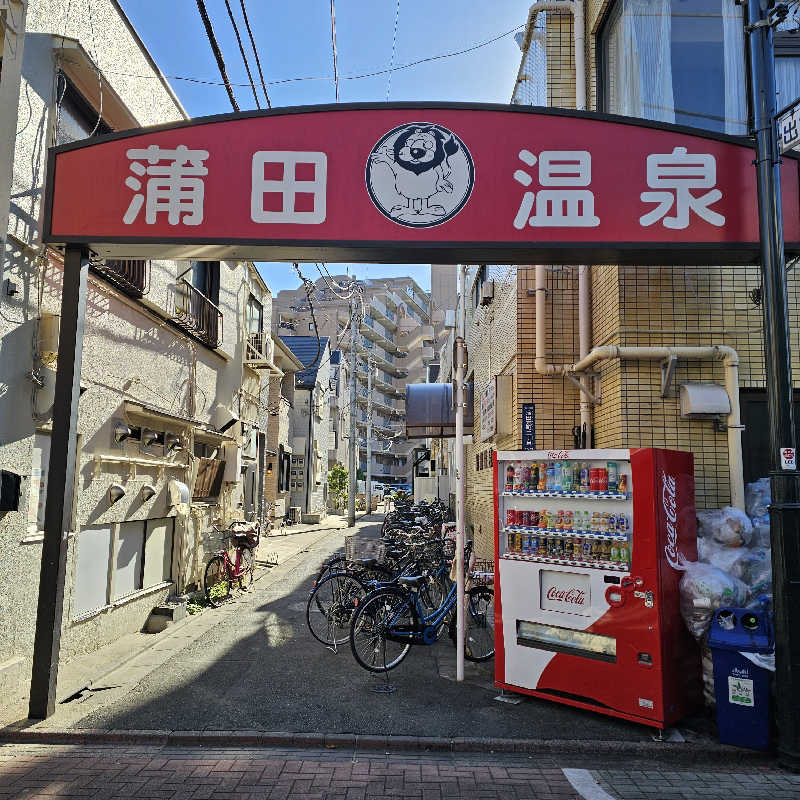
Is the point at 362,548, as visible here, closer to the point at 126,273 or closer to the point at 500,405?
the point at 500,405

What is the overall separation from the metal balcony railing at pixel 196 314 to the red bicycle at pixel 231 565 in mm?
3548

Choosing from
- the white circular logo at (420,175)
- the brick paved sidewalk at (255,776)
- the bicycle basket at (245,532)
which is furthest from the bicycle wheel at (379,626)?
the bicycle basket at (245,532)

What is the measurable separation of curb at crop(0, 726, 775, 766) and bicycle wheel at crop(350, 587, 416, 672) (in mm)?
1749

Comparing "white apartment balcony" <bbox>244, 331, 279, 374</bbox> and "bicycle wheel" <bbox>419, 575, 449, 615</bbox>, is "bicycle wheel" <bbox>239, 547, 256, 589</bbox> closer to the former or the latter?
"white apartment balcony" <bbox>244, 331, 279, 374</bbox>

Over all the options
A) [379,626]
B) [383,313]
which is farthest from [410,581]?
[383,313]

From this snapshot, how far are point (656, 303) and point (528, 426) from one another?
2391mm

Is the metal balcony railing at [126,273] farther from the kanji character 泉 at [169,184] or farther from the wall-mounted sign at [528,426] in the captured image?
the wall-mounted sign at [528,426]

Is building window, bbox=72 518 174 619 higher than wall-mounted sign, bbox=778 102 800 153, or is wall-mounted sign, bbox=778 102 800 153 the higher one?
wall-mounted sign, bbox=778 102 800 153

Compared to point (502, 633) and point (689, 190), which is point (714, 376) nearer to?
point (689, 190)

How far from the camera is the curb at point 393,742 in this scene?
509 cm

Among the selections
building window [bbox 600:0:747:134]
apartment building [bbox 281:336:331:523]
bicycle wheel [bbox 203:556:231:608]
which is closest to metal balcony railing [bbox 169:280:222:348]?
bicycle wheel [bbox 203:556:231:608]

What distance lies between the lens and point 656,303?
24.3 feet

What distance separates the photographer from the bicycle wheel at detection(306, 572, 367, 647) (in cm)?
829

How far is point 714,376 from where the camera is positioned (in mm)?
7277
